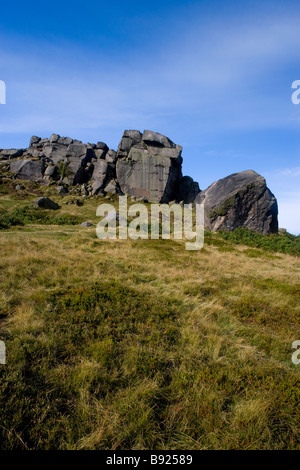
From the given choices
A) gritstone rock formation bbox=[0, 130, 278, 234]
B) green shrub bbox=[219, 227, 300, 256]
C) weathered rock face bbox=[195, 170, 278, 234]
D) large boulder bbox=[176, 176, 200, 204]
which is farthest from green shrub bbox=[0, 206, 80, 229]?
large boulder bbox=[176, 176, 200, 204]

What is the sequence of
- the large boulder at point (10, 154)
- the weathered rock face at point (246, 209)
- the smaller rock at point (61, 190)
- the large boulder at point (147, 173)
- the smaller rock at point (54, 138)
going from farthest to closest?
1. the smaller rock at point (54, 138)
2. the large boulder at point (10, 154)
3. the large boulder at point (147, 173)
4. the smaller rock at point (61, 190)
5. the weathered rock face at point (246, 209)

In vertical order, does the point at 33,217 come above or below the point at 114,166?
below

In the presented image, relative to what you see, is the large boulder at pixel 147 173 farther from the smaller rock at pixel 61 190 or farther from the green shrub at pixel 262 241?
the green shrub at pixel 262 241

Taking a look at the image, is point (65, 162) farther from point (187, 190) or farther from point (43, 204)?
point (187, 190)

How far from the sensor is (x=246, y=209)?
26.2 m

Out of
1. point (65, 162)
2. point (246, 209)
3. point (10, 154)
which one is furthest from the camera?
point (10, 154)

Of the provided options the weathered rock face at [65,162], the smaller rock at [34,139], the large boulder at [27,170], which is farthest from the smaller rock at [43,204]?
the smaller rock at [34,139]

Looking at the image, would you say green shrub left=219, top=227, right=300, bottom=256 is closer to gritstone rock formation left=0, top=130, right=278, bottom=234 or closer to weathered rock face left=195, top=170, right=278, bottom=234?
weathered rock face left=195, top=170, right=278, bottom=234

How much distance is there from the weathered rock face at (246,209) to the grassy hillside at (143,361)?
16.4 metres

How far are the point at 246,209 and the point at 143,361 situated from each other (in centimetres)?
2523

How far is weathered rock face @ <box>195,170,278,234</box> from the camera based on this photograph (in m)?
25.8

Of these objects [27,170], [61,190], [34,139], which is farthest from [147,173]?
[34,139]

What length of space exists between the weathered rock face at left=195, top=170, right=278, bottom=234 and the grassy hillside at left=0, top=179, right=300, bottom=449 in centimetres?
1641

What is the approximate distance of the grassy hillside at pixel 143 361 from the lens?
3176mm
